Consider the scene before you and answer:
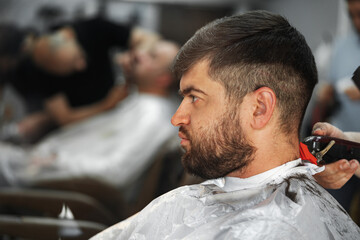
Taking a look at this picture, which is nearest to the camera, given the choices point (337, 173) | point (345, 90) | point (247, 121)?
point (247, 121)

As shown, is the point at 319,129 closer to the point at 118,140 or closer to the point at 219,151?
the point at 219,151

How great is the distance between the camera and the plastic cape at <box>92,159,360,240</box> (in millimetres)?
781

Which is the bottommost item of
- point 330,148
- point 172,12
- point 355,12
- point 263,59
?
point 330,148

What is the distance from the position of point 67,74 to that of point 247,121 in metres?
1.74

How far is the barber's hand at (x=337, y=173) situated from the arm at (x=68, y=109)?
1.50 metres

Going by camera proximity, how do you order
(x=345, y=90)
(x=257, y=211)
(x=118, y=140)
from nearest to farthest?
(x=257, y=211) < (x=345, y=90) < (x=118, y=140)

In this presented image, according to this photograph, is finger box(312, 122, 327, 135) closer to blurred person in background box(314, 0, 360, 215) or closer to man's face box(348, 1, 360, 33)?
blurred person in background box(314, 0, 360, 215)

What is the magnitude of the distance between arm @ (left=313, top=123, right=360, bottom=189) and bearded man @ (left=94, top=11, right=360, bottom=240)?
0.32ft

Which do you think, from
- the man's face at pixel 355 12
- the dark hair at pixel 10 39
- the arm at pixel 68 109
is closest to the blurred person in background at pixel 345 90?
the man's face at pixel 355 12

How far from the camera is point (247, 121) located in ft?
2.96

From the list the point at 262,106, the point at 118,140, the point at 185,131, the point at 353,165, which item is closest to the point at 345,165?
the point at 353,165

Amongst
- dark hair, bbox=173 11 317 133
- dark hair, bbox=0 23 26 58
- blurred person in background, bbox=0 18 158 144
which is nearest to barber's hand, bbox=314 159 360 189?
dark hair, bbox=173 11 317 133

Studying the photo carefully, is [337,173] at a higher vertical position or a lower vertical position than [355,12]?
lower

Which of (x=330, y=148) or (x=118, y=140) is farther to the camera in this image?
(x=118, y=140)
